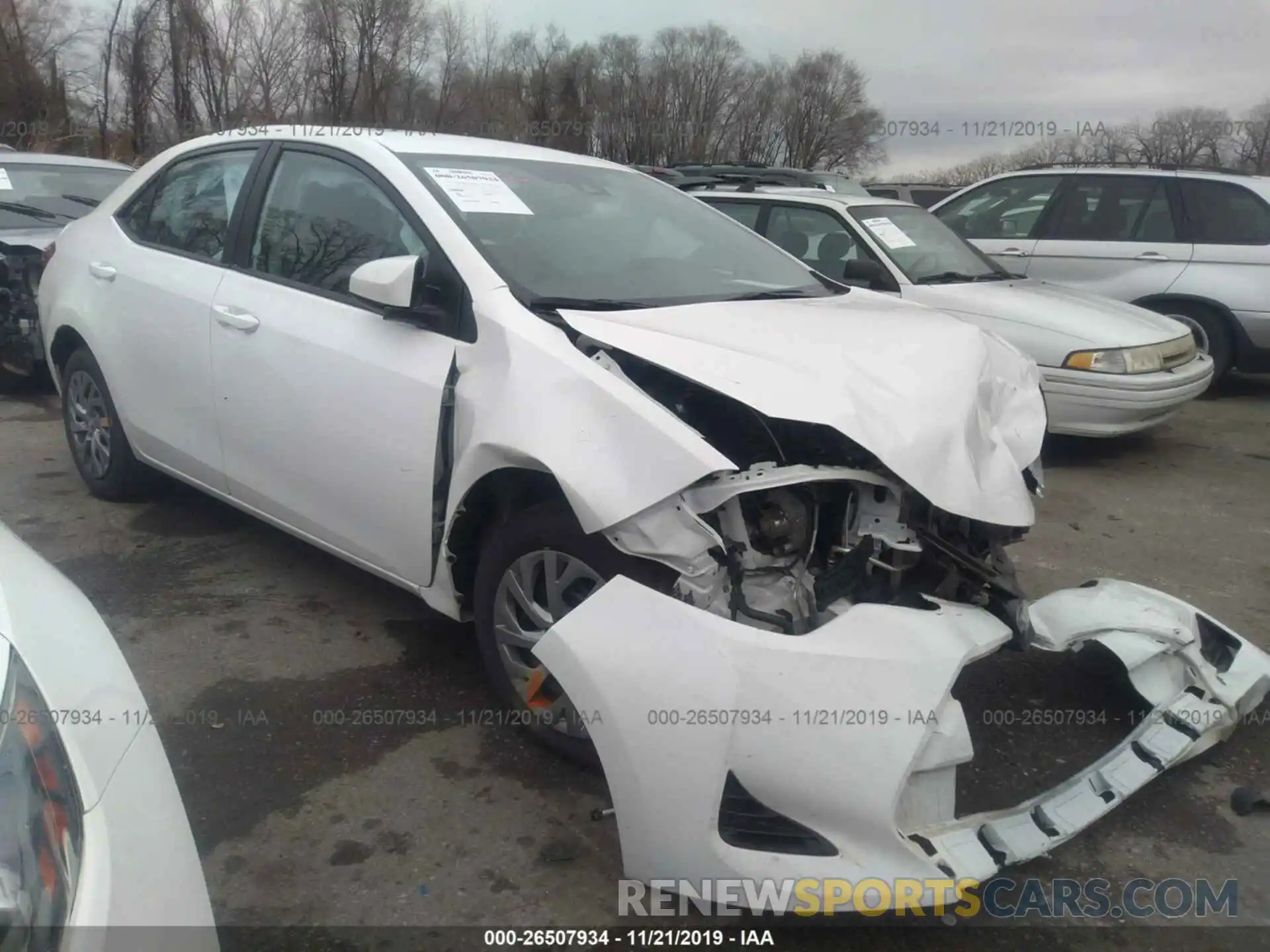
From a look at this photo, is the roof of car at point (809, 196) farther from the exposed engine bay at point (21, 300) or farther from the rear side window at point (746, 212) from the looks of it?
the exposed engine bay at point (21, 300)

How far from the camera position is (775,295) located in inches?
132

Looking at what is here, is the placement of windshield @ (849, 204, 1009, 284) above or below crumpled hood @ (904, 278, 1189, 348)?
above

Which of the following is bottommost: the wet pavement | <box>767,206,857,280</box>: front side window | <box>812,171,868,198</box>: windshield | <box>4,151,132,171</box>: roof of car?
the wet pavement

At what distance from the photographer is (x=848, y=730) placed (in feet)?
6.57

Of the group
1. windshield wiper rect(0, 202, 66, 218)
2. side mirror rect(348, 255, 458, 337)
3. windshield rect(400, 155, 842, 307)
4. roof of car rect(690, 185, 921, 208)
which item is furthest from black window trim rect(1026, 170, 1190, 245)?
windshield wiper rect(0, 202, 66, 218)

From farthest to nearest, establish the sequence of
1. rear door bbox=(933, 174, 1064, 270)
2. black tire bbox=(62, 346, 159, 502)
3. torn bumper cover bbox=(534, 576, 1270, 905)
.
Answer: rear door bbox=(933, 174, 1064, 270) → black tire bbox=(62, 346, 159, 502) → torn bumper cover bbox=(534, 576, 1270, 905)

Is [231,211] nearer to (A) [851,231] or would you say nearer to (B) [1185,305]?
(A) [851,231]

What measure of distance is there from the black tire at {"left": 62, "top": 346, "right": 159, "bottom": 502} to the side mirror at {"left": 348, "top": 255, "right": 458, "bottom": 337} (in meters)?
1.99

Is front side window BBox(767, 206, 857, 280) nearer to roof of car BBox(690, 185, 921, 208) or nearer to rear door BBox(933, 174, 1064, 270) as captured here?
roof of car BBox(690, 185, 921, 208)

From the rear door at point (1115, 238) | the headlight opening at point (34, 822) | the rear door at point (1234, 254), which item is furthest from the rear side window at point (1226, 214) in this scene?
the headlight opening at point (34, 822)

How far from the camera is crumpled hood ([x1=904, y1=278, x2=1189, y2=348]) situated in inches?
227

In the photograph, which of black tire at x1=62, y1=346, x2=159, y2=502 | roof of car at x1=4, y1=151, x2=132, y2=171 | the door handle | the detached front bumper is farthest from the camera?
roof of car at x1=4, y1=151, x2=132, y2=171

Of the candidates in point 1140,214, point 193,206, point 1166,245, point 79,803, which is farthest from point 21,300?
point 1166,245

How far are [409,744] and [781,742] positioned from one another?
1313 millimetres
